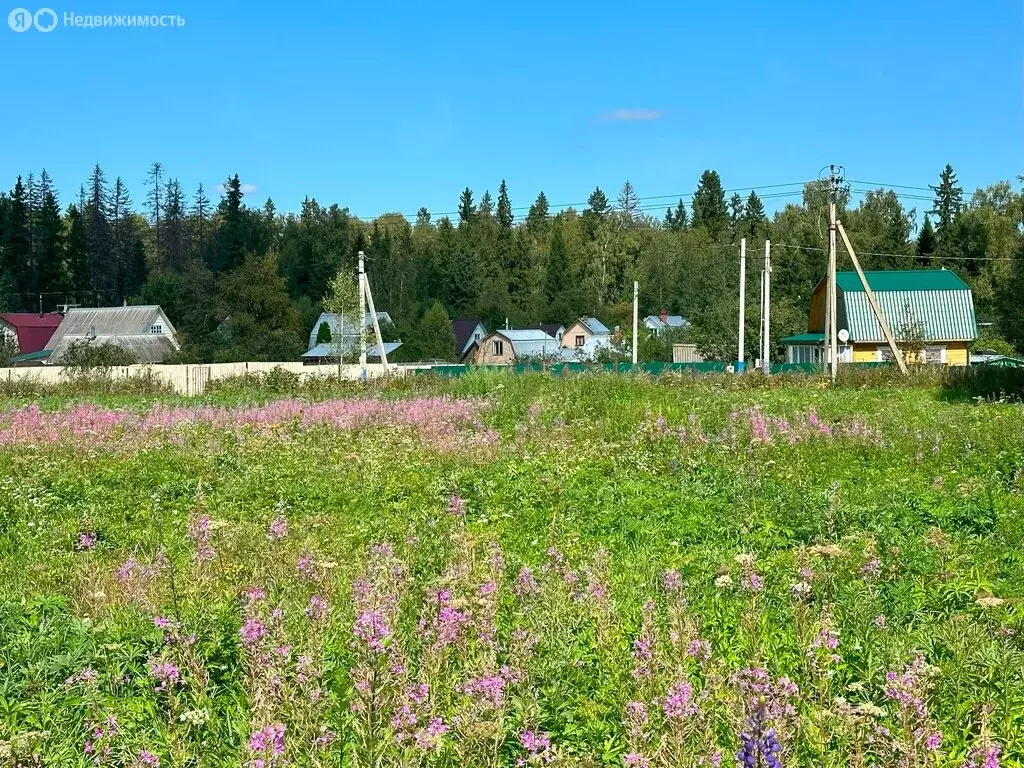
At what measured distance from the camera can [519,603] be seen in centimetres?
505

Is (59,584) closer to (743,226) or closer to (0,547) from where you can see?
(0,547)

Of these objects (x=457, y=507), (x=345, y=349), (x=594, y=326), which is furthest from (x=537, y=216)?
(x=457, y=507)

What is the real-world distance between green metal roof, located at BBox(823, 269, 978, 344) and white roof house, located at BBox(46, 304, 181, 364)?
4537cm

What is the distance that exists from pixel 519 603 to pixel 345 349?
5492 cm

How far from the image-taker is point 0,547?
7.84m

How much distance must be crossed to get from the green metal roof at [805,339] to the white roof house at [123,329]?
137ft

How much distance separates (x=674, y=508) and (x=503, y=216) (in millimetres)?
112518

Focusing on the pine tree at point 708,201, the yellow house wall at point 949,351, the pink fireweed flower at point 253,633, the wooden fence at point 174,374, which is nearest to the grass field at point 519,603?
the pink fireweed flower at point 253,633

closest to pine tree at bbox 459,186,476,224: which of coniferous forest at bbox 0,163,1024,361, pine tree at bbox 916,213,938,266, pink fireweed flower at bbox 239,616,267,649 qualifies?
coniferous forest at bbox 0,163,1024,361

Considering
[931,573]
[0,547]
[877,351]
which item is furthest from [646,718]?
[877,351]

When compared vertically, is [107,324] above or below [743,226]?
below

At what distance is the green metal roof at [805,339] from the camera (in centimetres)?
5284

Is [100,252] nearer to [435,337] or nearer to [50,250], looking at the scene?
[50,250]

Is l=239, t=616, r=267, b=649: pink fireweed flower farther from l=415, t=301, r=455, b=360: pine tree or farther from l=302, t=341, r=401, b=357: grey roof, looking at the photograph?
l=415, t=301, r=455, b=360: pine tree
